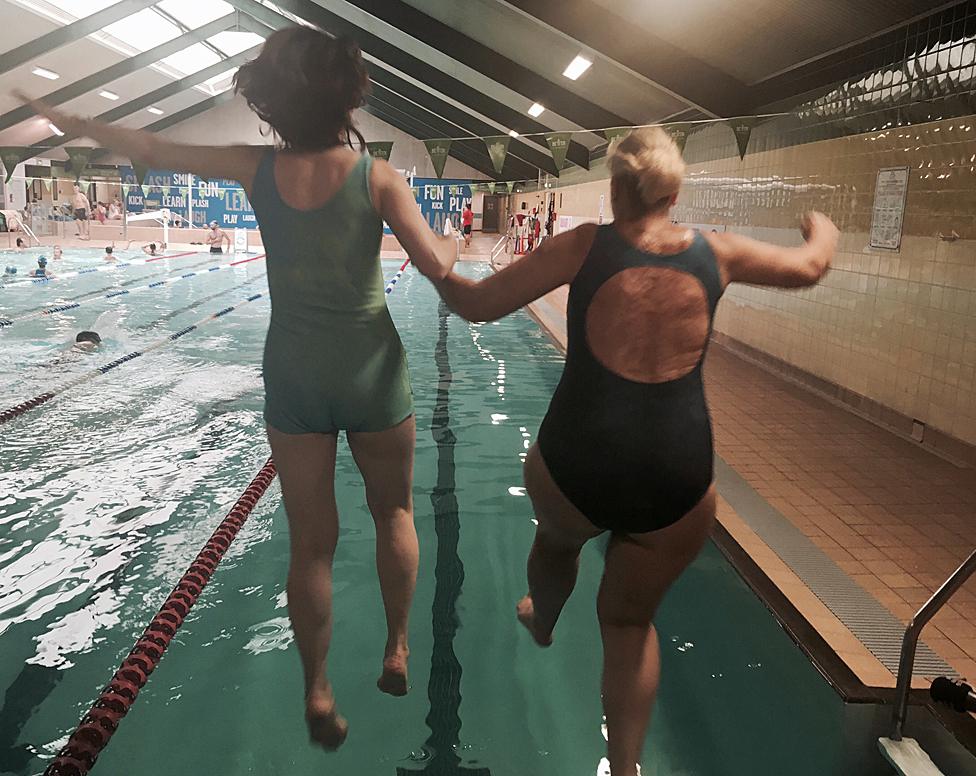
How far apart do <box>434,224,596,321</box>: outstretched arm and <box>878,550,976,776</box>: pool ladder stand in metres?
1.06

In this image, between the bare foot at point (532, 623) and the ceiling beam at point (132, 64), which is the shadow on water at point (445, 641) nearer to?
the bare foot at point (532, 623)

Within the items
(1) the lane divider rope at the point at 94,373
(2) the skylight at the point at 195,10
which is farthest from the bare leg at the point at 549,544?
(2) the skylight at the point at 195,10

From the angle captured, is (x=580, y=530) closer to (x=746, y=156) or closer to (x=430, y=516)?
(x=430, y=516)

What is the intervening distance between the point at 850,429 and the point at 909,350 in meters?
0.58

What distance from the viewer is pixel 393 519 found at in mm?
1888

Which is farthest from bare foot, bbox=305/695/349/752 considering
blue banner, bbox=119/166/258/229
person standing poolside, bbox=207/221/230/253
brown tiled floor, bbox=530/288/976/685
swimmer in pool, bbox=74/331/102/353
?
blue banner, bbox=119/166/258/229

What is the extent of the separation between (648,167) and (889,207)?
4.48 m

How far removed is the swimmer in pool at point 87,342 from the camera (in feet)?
23.5

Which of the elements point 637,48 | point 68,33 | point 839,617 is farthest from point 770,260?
point 68,33

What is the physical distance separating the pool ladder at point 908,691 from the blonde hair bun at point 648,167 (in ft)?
3.32

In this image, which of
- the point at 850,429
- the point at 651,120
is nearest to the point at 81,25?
the point at 651,120

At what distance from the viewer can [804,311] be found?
660 cm

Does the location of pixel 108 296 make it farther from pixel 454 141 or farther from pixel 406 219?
pixel 406 219

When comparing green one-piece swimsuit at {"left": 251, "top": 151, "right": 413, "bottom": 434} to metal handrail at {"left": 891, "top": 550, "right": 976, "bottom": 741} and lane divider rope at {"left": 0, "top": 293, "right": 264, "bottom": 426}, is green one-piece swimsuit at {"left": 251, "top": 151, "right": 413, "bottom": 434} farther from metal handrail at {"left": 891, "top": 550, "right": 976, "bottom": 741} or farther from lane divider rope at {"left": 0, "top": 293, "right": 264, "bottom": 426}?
lane divider rope at {"left": 0, "top": 293, "right": 264, "bottom": 426}
